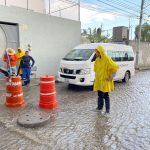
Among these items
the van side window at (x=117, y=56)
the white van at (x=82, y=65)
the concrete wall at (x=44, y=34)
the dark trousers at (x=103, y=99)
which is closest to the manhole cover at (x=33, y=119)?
the dark trousers at (x=103, y=99)

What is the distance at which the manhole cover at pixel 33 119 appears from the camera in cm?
502

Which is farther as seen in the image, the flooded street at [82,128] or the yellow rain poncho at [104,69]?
the yellow rain poncho at [104,69]

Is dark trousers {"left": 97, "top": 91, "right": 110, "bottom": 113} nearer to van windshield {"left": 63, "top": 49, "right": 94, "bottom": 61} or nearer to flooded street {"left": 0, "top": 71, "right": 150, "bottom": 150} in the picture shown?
flooded street {"left": 0, "top": 71, "right": 150, "bottom": 150}

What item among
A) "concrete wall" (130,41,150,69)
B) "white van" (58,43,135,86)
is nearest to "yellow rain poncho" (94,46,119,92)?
"white van" (58,43,135,86)

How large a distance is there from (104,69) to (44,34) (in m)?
7.16

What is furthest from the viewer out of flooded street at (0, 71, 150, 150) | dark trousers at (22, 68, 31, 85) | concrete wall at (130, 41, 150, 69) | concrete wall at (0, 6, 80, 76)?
concrete wall at (130, 41, 150, 69)

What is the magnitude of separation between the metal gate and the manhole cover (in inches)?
222

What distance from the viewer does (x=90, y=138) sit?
449 cm

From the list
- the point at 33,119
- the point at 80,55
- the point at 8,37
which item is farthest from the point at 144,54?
the point at 33,119

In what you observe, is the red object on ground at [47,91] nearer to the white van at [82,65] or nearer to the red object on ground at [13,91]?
the red object on ground at [13,91]

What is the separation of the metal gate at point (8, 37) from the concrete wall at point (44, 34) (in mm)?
244

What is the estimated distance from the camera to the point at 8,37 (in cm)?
1080

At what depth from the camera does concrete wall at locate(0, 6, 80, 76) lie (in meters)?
11.1

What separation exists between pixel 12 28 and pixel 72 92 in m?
4.64
